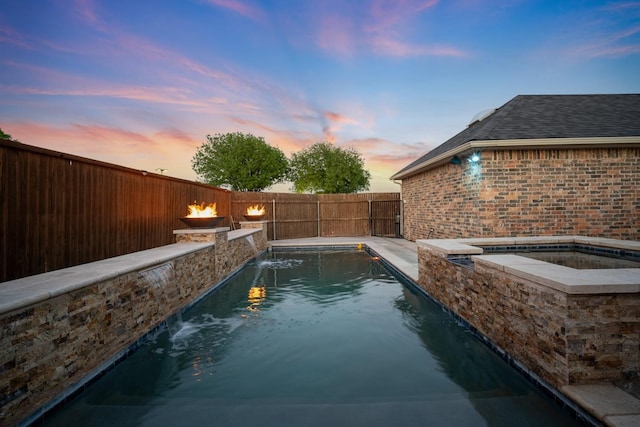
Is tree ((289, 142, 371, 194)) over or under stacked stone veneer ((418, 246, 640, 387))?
over

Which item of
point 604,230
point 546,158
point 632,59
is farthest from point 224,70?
point 632,59

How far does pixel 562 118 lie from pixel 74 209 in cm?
1045

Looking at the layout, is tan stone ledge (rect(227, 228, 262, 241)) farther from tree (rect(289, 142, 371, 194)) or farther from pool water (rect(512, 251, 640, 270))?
tree (rect(289, 142, 371, 194))

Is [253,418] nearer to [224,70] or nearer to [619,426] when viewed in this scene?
[619,426]

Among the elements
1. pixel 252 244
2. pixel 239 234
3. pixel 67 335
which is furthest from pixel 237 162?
pixel 67 335

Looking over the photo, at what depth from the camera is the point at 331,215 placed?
15602 mm

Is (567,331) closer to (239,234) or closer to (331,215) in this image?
(239,234)

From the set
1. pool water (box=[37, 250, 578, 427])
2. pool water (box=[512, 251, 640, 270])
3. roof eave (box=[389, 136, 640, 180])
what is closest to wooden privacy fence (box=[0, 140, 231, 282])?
pool water (box=[37, 250, 578, 427])

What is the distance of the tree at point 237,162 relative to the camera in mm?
25547

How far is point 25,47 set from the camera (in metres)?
6.45

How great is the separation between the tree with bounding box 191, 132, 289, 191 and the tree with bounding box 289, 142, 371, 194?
2615 millimetres

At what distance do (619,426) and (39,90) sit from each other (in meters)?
11.3

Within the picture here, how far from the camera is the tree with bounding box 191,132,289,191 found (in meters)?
25.5

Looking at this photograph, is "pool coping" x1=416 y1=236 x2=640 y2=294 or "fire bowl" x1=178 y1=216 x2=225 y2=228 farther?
"fire bowl" x1=178 y1=216 x2=225 y2=228
